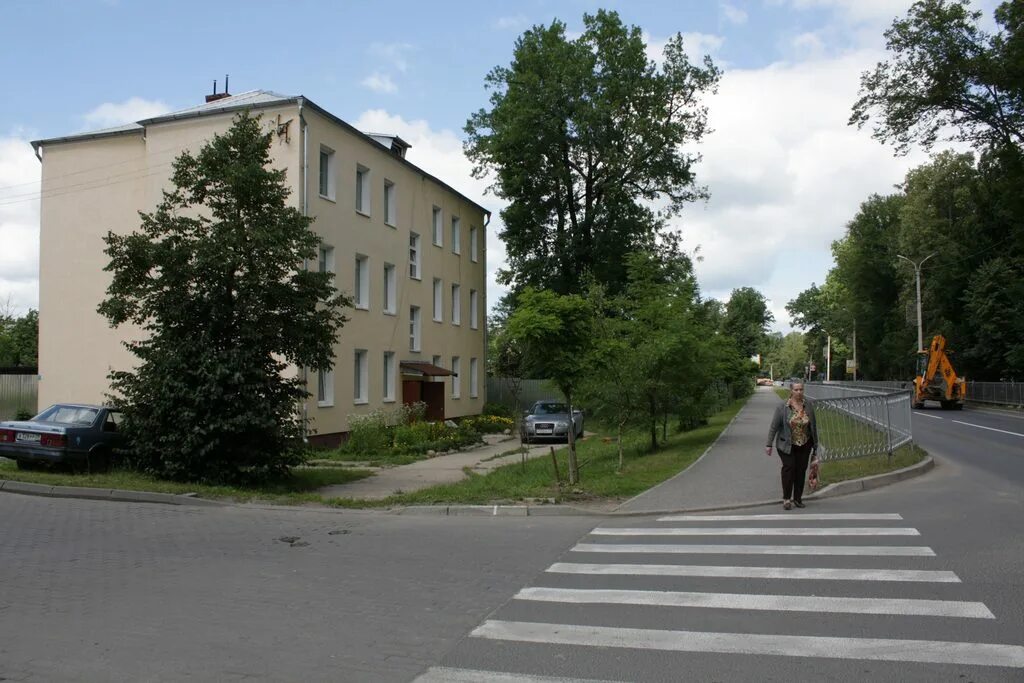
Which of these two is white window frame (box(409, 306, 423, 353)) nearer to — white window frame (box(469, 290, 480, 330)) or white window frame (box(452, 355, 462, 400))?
white window frame (box(452, 355, 462, 400))

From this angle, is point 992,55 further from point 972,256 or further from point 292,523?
point 292,523

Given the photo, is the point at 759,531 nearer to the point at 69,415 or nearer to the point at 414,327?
the point at 69,415

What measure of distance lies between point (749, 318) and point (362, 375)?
62721 millimetres

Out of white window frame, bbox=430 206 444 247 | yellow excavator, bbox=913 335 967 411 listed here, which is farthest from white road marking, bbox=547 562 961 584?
yellow excavator, bbox=913 335 967 411

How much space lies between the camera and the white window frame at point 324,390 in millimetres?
23625

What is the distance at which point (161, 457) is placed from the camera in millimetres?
14219

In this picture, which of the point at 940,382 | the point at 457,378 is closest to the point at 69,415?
the point at 457,378

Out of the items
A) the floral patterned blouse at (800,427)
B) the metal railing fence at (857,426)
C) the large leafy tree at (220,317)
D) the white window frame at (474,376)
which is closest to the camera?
the floral patterned blouse at (800,427)

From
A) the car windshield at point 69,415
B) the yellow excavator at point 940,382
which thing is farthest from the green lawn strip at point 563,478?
the yellow excavator at point 940,382

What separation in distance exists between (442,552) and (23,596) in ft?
12.6

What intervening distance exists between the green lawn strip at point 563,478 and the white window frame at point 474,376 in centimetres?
1601

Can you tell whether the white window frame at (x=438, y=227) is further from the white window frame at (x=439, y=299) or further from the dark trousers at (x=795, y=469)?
the dark trousers at (x=795, y=469)

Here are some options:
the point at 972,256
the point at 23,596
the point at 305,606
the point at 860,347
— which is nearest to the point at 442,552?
the point at 305,606

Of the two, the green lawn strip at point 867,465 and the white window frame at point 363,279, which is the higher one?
the white window frame at point 363,279
